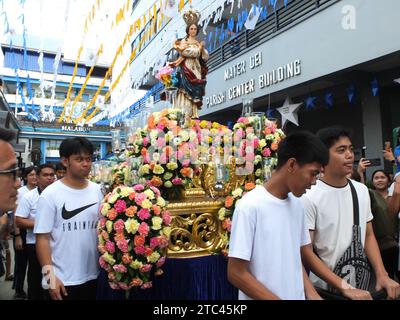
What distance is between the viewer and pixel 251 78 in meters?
9.34

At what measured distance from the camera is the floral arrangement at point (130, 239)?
233cm

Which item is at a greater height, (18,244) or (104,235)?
(104,235)

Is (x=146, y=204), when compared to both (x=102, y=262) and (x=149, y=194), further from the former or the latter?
(x=102, y=262)

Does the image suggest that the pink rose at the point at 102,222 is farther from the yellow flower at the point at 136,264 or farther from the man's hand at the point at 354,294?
the man's hand at the point at 354,294

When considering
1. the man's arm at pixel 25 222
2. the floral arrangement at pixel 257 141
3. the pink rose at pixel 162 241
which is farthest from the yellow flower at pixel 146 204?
the man's arm at pixel 25 222

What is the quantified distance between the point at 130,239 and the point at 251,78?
7703mm

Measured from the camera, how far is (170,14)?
7.61 m

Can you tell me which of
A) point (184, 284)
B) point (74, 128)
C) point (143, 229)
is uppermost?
point (74, 128)

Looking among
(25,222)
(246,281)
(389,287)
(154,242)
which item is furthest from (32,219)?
(389,287)

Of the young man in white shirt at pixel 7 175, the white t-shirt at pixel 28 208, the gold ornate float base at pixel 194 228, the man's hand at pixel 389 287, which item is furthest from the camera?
the white t-shirt at pixel 28 208

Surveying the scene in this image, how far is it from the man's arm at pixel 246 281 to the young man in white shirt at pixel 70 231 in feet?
4.11

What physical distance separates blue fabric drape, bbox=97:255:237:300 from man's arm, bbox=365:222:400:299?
1250mm

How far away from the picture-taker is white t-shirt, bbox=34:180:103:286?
→ 2.25 meters

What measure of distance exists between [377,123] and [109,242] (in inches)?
261
